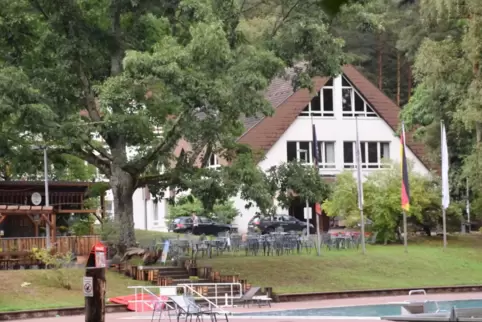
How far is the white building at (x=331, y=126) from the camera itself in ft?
183

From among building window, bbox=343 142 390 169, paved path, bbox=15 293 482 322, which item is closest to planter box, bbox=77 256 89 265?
paved path, bbox=15 293 482 322

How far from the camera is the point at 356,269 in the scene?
34250 mm

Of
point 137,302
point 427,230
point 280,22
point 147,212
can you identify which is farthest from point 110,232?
point 147,212

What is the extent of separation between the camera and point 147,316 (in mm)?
23969

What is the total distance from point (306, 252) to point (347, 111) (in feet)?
69.7

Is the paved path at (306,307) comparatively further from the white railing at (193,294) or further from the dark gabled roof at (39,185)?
the dark gabled roof at (39,185)

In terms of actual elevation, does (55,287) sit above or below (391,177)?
below

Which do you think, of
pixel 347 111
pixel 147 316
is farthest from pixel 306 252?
pixel 347 111

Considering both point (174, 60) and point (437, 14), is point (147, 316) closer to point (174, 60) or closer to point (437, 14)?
point (174, 60)

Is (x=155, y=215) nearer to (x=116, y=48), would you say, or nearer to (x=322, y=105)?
(x=322, y=105)

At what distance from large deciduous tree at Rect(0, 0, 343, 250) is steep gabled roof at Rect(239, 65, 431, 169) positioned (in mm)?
20188

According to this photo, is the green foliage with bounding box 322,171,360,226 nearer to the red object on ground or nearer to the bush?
the bush

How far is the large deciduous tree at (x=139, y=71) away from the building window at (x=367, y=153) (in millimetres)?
25004

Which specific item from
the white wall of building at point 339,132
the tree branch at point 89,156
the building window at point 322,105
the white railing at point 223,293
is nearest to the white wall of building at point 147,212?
the white wall of building at point 339,132
